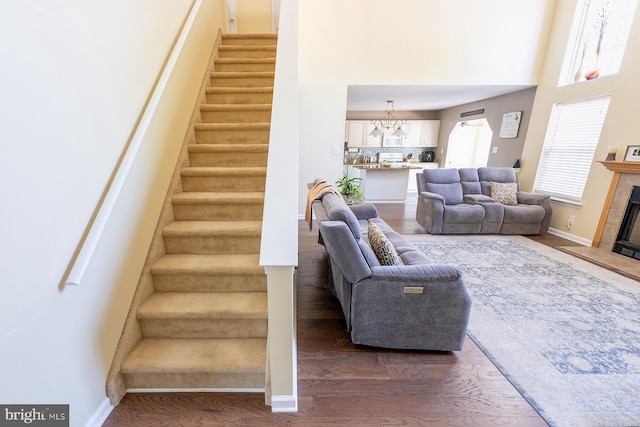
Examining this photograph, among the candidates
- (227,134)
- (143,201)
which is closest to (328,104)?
(227,134)

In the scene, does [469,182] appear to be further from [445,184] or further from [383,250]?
[383,250]

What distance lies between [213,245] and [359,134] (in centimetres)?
763

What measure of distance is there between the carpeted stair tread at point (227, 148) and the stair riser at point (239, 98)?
2.42ft

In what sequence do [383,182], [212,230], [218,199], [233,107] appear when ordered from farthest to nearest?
1. [383,182]
2. [233,107]
3. [218,199]
4. [212,230]

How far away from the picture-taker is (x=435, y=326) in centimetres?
182

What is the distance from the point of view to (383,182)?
6309mm

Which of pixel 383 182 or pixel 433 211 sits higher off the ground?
pixel 383 182

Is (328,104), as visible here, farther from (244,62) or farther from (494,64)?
(494,64)

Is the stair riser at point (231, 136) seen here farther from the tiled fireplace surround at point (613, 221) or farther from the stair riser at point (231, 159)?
the tiled fireplace surround at point (613, 221)

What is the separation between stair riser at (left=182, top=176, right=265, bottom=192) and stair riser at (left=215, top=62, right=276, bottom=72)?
66.5 inches

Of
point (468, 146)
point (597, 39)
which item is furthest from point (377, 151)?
point (597, 39)

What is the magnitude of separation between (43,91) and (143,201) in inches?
31.8

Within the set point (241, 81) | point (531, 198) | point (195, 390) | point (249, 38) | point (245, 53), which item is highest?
point (249, 38)

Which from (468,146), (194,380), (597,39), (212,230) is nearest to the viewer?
(194,380)
